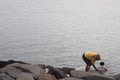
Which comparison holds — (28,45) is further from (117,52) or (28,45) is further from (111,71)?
(111,71)

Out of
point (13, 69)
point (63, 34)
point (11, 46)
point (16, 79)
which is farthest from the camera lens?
point (63, 34)

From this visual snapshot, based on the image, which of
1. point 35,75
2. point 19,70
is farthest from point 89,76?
point 19,70

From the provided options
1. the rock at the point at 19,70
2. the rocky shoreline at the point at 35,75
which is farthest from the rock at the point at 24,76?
the rock at the point at 19,70

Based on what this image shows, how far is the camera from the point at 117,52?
25750 millimetres

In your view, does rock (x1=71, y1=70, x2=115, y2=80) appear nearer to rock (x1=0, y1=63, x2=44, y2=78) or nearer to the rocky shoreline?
the rocky shoreline

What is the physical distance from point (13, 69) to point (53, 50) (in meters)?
12.1

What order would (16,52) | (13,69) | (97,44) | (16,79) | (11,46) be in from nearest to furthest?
1. (16,79)
2. (13,69)
3. (16,52)
4. (11,46)
5. (97,44)

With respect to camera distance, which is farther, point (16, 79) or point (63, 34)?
point (63, 34)

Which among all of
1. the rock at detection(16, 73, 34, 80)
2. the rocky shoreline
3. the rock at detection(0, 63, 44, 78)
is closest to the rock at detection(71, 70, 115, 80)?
the rocky shoreline

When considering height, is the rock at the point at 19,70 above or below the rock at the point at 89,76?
above

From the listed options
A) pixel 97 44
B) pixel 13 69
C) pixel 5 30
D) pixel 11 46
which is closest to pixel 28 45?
pixel 11 46

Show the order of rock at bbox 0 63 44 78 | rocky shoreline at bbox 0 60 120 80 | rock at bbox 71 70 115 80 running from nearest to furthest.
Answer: rocky shoreline at bbox 0 60 120 80
rock at bbox 71 70 115 80
rock at bbox 0 63 44 78

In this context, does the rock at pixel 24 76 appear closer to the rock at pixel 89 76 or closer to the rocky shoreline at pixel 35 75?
the rocky shoreline at pixel 35 75

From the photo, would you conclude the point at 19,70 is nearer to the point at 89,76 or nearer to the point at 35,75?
the point at 35,75
